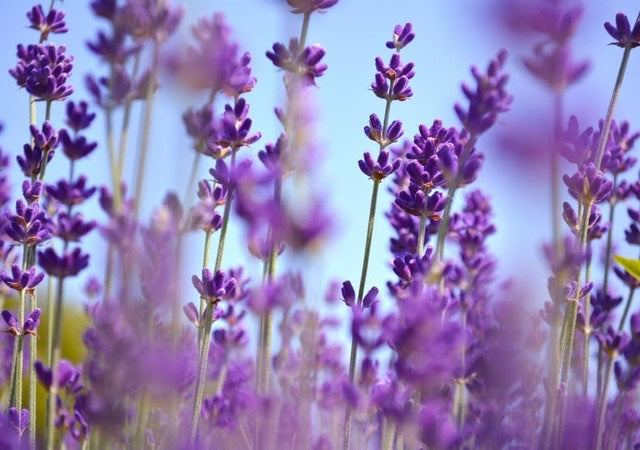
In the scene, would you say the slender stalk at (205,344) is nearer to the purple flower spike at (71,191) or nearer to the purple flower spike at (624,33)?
the purple flower spike at (71,191)

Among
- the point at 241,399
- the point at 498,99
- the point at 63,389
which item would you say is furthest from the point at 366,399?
the point at 63,389

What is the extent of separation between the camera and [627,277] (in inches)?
105

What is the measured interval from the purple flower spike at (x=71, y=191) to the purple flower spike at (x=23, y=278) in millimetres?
272

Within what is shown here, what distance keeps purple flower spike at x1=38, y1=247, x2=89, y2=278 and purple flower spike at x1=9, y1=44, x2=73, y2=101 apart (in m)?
0.44

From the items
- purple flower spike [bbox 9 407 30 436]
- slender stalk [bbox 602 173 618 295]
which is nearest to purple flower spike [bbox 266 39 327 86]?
purple flower spike [bbox 9 407 30 436]

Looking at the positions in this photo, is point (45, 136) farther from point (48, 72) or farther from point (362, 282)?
point (362, 282)

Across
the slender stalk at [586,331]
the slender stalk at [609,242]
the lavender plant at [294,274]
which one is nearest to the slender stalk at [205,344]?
the lavender plant at [294,274]

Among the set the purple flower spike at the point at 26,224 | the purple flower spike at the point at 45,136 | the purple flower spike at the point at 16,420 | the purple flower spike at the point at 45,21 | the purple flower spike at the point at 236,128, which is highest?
the purple flower spike at the point at 45,21

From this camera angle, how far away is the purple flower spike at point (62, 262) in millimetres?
2057

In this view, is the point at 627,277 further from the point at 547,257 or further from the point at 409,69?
the point at 547,257

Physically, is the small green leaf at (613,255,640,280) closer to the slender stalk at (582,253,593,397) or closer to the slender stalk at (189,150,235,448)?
the slender stalk at (582,253,593,397)

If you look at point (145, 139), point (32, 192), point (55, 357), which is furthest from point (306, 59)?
point (55, 357)

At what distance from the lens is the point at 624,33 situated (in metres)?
2.02

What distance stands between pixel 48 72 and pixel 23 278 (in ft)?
1.74
